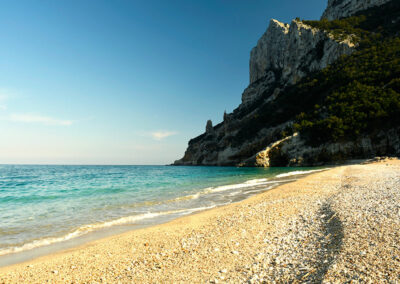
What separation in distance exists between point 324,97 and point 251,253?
231 ft

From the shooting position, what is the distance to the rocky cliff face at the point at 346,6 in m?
92.9

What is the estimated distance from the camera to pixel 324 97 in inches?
2470

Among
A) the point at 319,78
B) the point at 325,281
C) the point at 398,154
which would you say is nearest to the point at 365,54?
the point at 319,78

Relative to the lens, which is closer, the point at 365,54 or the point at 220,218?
the point at 220,218

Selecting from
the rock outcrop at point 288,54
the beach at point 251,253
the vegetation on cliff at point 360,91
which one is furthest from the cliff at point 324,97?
the beach at point 251,253

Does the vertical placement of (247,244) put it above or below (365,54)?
below

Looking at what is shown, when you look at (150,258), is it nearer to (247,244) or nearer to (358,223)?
(247,244)

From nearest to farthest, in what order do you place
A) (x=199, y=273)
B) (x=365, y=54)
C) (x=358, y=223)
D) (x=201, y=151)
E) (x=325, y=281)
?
(x=325, y=281)
(x=199, y=273)
(x=358, y=223)
(x=365, y=54)
(x=201, y=151)

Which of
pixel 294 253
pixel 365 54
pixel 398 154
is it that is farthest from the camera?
pixel 365 54

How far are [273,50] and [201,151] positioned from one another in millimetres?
73374

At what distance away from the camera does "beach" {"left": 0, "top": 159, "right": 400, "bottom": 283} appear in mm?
3889

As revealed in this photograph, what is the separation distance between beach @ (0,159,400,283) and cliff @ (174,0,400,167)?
46491 mm

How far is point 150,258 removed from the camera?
18.0 ft

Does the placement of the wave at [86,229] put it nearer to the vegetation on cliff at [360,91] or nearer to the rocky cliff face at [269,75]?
the vegetation on cliff at [360,91]
